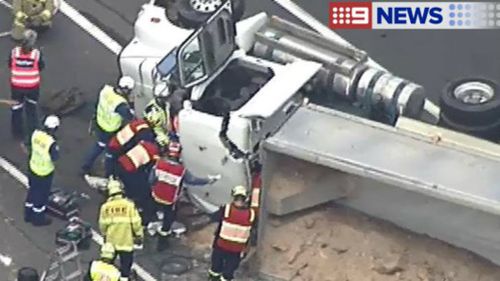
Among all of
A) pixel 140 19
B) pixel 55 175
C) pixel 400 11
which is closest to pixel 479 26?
pixel 400 11

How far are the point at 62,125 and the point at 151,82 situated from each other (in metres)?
1.64

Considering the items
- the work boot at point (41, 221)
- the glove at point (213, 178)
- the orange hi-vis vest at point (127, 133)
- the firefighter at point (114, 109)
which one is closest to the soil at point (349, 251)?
the glove at point (213, 178)

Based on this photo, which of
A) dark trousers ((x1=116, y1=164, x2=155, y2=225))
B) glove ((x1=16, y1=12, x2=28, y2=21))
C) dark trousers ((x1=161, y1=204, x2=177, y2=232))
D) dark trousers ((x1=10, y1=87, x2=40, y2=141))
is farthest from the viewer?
glove ((x1=16, y1=12, x2=28, y2=21))

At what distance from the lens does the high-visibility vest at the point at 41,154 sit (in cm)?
1489

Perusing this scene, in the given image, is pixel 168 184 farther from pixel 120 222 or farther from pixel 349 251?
pixel 349 251

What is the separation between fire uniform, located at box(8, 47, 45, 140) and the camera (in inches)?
634

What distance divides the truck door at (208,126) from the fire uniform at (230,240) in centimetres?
55

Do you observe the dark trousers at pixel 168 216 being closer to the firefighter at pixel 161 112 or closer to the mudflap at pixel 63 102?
the firefighter at pixel 161 112

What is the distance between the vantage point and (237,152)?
14.6m

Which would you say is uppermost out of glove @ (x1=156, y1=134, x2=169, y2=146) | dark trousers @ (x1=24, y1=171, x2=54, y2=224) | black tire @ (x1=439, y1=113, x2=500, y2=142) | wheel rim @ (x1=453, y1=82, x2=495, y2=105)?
wheel rim @ (x1=453, y1=82, x2=495, y2=105)

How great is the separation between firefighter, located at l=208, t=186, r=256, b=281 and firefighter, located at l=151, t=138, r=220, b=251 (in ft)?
1.85

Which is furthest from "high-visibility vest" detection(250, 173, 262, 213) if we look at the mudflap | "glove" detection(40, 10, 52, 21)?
"glove" detection(40, 10, 52, 21)

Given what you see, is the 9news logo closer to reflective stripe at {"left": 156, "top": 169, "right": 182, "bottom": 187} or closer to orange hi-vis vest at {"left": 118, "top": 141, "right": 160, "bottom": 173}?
orange hi-vis vest at {"left": 118, "top": 141, "right": 160, "bottom": 173}

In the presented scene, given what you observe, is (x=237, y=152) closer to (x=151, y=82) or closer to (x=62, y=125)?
(x=151, y=82)
